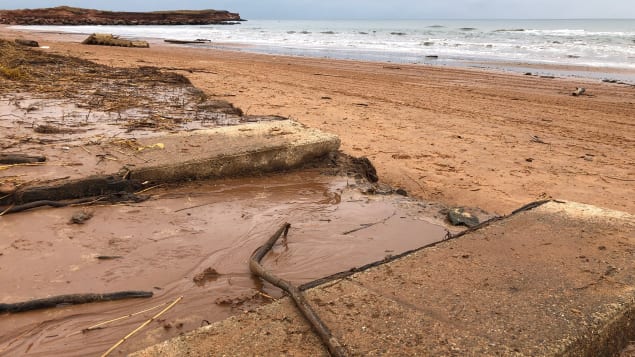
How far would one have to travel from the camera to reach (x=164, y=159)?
4074mm

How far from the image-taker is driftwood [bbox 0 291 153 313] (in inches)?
89.9


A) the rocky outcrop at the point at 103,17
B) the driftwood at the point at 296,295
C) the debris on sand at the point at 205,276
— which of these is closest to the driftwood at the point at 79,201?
the debris on sand at the point at 205,276

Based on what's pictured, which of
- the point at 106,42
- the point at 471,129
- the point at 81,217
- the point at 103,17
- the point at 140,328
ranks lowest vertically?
the point at 140,328

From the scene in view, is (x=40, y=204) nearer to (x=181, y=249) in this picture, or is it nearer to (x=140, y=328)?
(x=181, y=249)

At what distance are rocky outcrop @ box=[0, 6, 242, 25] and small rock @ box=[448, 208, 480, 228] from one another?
66.8 metres

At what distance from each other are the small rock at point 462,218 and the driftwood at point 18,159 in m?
3.44

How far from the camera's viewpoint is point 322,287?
237cm

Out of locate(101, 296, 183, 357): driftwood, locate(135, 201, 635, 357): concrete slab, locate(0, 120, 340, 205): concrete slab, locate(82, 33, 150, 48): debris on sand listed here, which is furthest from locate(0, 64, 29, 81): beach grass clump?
locate(82, 33, 150, 48): debris on sand

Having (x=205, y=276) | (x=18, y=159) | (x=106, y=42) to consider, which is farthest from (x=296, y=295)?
(x=106, y=42)

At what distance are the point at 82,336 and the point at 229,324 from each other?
0.70 metres

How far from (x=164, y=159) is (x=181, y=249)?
133 centimetres

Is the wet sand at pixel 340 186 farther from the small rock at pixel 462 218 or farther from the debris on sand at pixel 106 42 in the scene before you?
the debris on sand at pixel 106 42

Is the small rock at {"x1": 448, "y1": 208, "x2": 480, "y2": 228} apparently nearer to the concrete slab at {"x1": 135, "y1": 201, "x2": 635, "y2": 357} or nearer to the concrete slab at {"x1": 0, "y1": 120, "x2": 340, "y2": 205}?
the concrete slab at {"x1": 135, "y1": 201, "x2": 635, "y2": 357}

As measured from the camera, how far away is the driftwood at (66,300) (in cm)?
228
